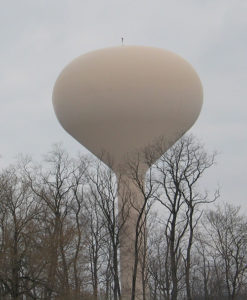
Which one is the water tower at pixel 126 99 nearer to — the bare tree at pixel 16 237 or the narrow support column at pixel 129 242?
the narrow support column at pixel 129 242

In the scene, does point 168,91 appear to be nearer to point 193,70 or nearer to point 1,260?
point 193,70

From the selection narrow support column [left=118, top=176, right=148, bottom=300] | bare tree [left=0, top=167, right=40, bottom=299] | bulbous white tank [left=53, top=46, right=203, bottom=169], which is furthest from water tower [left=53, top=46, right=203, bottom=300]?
bare tree [left=0, top=167, right=40, bottom=299]

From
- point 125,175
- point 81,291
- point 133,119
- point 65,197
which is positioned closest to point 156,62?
point 133,119

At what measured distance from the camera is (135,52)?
1934 cm

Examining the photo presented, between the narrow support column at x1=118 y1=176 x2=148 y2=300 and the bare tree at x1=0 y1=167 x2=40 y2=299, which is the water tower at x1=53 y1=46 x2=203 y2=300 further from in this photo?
the bare tree at x1=0 y1=167 x2=40 y2=299

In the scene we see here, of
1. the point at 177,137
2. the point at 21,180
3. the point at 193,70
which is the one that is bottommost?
the point at 21,180

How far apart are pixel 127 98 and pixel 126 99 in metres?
0.05

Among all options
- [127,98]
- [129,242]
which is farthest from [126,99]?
[129,242]

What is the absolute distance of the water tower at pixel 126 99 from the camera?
741 inches

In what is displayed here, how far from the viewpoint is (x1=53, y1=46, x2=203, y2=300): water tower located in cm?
1881

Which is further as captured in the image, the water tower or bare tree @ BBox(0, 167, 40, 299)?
the water tower

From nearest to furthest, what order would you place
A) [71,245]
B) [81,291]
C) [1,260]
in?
[1,260] → [81,291] → [71,245]

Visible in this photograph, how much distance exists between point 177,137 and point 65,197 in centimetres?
496

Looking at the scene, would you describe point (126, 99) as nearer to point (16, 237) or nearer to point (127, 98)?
point (127, 98)
